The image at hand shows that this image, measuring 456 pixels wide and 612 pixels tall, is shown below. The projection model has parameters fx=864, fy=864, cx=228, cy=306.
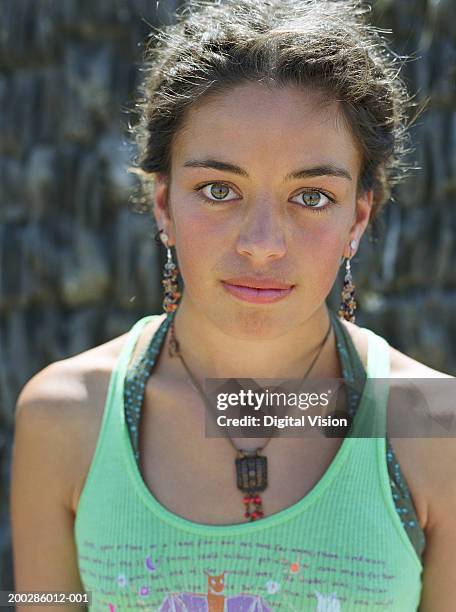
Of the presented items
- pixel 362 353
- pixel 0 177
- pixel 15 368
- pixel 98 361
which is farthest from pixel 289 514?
pixel 0 177

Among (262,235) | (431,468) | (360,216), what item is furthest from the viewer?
(360,216)

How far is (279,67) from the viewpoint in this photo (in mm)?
1330

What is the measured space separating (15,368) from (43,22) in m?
0.86

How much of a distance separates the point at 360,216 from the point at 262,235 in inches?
11.3

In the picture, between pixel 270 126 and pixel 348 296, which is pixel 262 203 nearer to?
pixel 270 126

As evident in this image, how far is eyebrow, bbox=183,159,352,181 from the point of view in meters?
1.30

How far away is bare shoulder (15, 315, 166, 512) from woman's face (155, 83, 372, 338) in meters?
0.28

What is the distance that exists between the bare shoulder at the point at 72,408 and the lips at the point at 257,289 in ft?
1.11

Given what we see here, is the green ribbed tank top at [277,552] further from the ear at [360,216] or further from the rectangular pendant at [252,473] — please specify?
the ear at [360,216]

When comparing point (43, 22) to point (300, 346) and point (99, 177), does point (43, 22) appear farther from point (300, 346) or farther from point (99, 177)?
point (300, 346)

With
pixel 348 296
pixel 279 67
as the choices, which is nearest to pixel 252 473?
pixel 348 296

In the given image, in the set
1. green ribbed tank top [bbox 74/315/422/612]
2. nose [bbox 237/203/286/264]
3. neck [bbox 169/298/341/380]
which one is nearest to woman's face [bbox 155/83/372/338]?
nose [bbox 237/203/286/264]

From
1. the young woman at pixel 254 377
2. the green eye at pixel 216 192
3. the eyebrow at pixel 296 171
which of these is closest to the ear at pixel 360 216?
the young woman at pixel 254 377

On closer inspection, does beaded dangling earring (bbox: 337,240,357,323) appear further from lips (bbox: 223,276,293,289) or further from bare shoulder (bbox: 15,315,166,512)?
bare shoulder (bbox: 15,315,166,512)
